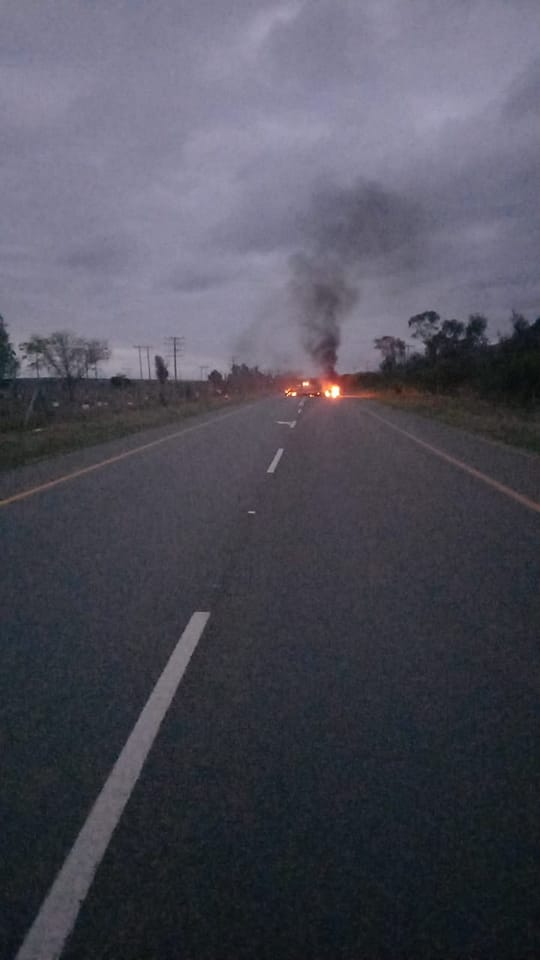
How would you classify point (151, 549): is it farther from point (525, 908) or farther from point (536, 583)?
point (525, 908)

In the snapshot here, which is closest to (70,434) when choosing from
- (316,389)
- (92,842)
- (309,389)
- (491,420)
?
(491,420)

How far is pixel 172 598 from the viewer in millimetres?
9320

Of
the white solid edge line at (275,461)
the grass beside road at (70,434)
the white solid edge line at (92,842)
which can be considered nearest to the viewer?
the white solid edge line at (92,842)

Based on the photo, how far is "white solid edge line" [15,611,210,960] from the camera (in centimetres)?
375

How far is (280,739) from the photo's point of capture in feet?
18.6

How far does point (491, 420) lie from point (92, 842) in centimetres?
3770

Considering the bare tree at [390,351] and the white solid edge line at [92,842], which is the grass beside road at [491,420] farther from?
the bare tree at [390,351]

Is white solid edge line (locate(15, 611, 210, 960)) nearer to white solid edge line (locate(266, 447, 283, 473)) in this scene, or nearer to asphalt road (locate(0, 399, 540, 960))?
asphalt road (locate(0, 399, 540, 960))

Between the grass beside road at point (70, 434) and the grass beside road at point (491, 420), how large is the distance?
40.8 feet

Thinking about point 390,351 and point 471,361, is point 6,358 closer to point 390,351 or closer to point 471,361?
point 471,361

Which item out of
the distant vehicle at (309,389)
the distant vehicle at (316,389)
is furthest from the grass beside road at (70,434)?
the distant vehicle at (309,389)

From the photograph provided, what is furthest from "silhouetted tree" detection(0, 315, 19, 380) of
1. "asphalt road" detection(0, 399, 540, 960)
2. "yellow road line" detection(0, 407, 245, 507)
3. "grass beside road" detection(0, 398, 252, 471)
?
"asphalt road" detection(0, 399, 540, 960)

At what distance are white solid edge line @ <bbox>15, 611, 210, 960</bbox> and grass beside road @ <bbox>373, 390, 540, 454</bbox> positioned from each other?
21.9 metres

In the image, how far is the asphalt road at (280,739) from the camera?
3.89m
